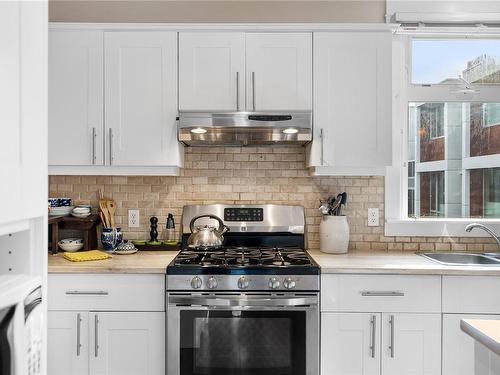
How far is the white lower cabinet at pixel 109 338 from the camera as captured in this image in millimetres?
2289

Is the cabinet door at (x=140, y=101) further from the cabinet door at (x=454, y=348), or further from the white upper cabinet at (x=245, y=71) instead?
the cabinet door at (x=454, y=348)

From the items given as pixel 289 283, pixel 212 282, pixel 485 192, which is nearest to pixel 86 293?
pixel 212 282

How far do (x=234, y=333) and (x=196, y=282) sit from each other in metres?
0.32

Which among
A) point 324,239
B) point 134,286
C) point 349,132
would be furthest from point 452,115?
point 134,286

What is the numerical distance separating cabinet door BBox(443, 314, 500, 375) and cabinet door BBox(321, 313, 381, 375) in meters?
0.34

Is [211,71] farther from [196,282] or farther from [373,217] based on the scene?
[373,217]

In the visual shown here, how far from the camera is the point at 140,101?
103 inches

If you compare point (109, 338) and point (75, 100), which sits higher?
point (75, 100)

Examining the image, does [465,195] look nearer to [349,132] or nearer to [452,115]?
[452,115]

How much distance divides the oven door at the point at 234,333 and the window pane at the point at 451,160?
127 centimetres

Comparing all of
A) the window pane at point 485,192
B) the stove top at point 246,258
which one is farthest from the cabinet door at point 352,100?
the window pane at point 485,192

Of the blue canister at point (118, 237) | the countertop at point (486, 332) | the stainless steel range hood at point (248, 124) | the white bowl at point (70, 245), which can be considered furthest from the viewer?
the blue canister at point (118, 237)

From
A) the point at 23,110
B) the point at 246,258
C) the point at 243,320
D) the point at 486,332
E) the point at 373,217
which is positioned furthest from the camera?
the point at 373,217

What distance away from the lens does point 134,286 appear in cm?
229
